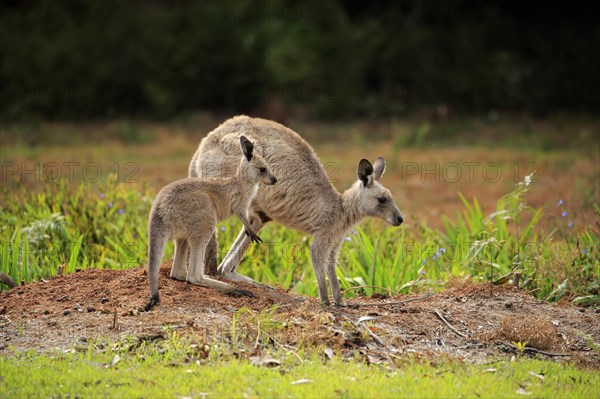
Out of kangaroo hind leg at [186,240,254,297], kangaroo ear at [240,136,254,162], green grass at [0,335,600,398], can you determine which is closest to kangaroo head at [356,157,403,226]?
kangaroo ear at [240,136,254,162]

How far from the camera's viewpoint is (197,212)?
7383mm

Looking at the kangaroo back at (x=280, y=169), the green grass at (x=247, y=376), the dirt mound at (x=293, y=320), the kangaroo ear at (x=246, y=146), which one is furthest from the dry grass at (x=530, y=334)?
the kangaroo ear at (x=246, y=146)

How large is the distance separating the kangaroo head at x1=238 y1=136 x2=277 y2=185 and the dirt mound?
1018 mm

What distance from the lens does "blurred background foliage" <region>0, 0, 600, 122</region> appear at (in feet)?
78.4

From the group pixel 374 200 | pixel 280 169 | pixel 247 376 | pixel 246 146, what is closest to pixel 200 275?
pixel 246 146

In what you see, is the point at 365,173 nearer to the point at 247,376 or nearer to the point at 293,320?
the point at 293,320

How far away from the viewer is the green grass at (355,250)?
347 inches

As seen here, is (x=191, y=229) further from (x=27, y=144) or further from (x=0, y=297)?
(x=27, y=144)

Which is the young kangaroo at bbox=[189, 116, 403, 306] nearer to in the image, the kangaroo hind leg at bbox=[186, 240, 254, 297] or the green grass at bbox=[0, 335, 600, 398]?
the kangaroo hind leg at bbox=[186, 240, 254, 297]

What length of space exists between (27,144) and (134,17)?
261 inches

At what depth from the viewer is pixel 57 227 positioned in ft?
31.8

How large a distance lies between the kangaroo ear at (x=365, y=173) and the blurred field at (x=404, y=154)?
5.11m

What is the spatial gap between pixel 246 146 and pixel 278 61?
1627cm

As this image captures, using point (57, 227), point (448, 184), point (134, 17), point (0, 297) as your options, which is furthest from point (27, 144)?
point (0, 297)
